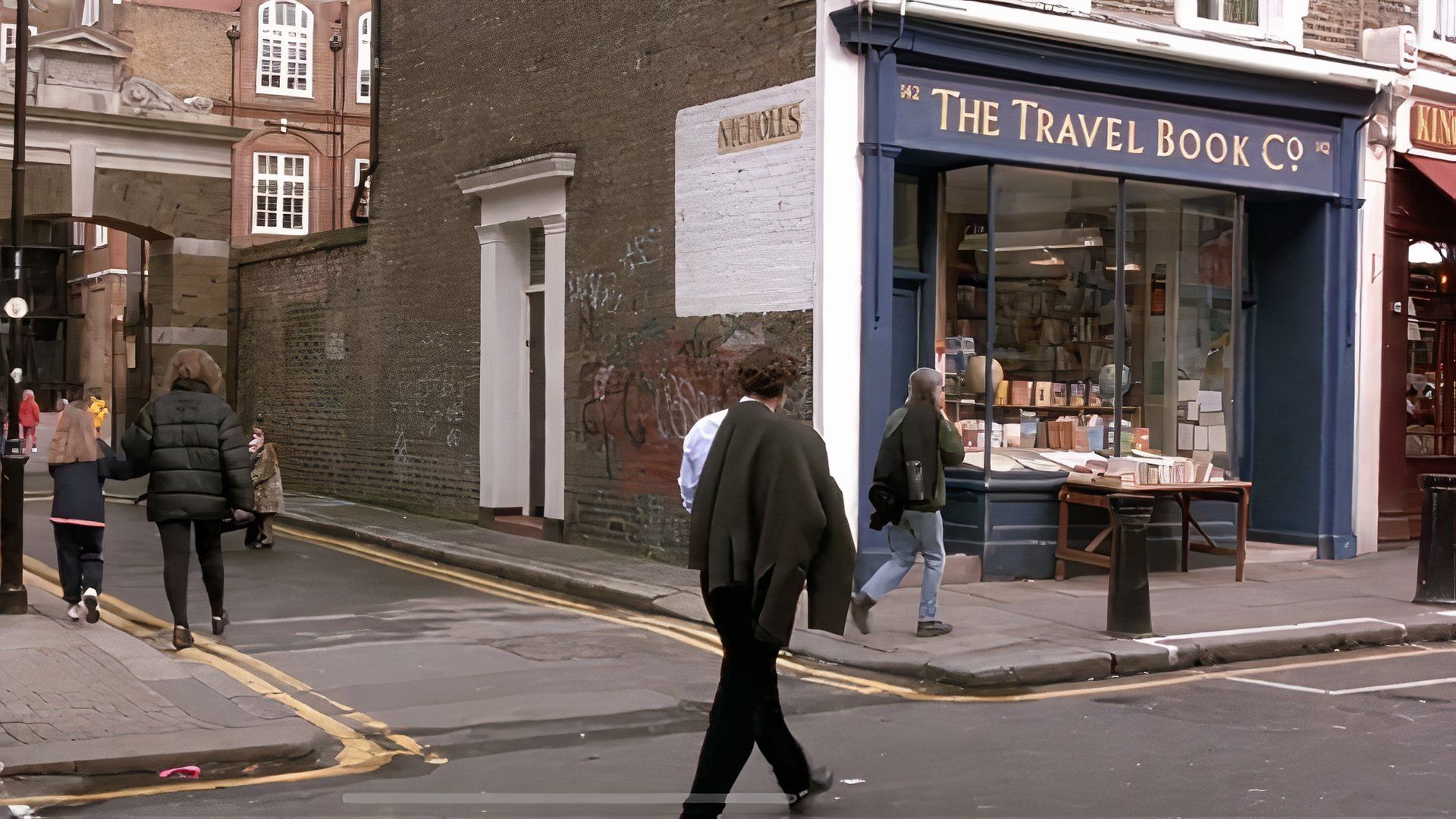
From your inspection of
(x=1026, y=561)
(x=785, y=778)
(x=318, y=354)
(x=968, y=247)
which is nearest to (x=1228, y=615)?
(x=1026, y=561)

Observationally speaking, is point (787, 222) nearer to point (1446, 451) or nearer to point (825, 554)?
point (825, 554)

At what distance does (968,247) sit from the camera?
12.8 meters

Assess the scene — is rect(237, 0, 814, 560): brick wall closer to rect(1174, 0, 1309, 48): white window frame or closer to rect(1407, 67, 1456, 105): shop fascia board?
rect(1174, 0, 1309, 48): white window frame

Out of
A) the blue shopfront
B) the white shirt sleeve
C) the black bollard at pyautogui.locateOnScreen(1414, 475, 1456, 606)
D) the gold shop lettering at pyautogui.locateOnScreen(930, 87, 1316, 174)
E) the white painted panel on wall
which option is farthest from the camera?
the gold shop lettering at pyautogui.locateOnScreen(930, 87, 1316, 174)

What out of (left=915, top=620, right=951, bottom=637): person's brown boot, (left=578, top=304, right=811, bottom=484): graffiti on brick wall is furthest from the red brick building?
(left=915, top=620, right=951, bottom=637): person's brown boot

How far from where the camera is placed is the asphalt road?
19.0 feet

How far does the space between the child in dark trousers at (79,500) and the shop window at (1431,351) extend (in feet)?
40.2

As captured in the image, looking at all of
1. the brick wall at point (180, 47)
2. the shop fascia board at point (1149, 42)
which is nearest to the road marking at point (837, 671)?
the shop fascia board at point (1149, 42)

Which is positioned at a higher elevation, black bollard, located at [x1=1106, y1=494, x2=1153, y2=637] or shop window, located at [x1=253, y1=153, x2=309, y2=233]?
shop window, located at [x1=253, y1=153, x2=309, y2=233]

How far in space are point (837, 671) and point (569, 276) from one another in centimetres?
714

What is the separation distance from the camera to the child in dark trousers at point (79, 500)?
10117mm

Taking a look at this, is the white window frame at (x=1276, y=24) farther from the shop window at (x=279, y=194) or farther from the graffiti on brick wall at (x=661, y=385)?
the shop window at (x=279, y=194)

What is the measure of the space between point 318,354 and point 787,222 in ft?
32.7

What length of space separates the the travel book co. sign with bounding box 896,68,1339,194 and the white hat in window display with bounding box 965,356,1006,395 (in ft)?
5.69
